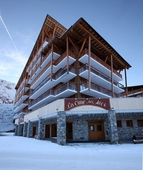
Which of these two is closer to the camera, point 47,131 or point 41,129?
point 41,129

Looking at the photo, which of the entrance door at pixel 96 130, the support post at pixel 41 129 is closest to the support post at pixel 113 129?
the entrance door at pixel 96 130

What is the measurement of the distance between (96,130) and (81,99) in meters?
4.89

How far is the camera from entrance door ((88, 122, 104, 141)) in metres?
14.9

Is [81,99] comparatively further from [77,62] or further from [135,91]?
[135,91]

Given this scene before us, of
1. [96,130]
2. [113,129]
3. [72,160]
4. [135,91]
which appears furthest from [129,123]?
[135,91]

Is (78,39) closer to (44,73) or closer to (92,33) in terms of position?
(92,33)

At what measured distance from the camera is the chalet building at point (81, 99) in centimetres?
1314

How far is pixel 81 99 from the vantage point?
43.7 ft

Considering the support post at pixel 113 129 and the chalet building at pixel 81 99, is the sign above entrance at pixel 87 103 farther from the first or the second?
the support post at pixel 113 129

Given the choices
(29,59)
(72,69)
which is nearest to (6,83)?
(29,59)

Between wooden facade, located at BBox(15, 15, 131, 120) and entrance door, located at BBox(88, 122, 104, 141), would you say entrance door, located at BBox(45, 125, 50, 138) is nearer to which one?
wooden facade, located at BBox(15, 15, 131, 120)

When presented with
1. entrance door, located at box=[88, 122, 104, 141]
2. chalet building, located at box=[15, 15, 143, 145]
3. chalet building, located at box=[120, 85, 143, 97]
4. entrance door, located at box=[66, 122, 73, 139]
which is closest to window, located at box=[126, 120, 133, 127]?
Answer: chalet building, located at box=[15, 15, 143, 145]

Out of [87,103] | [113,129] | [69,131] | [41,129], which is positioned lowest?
[69,131]

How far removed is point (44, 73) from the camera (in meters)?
23.9
